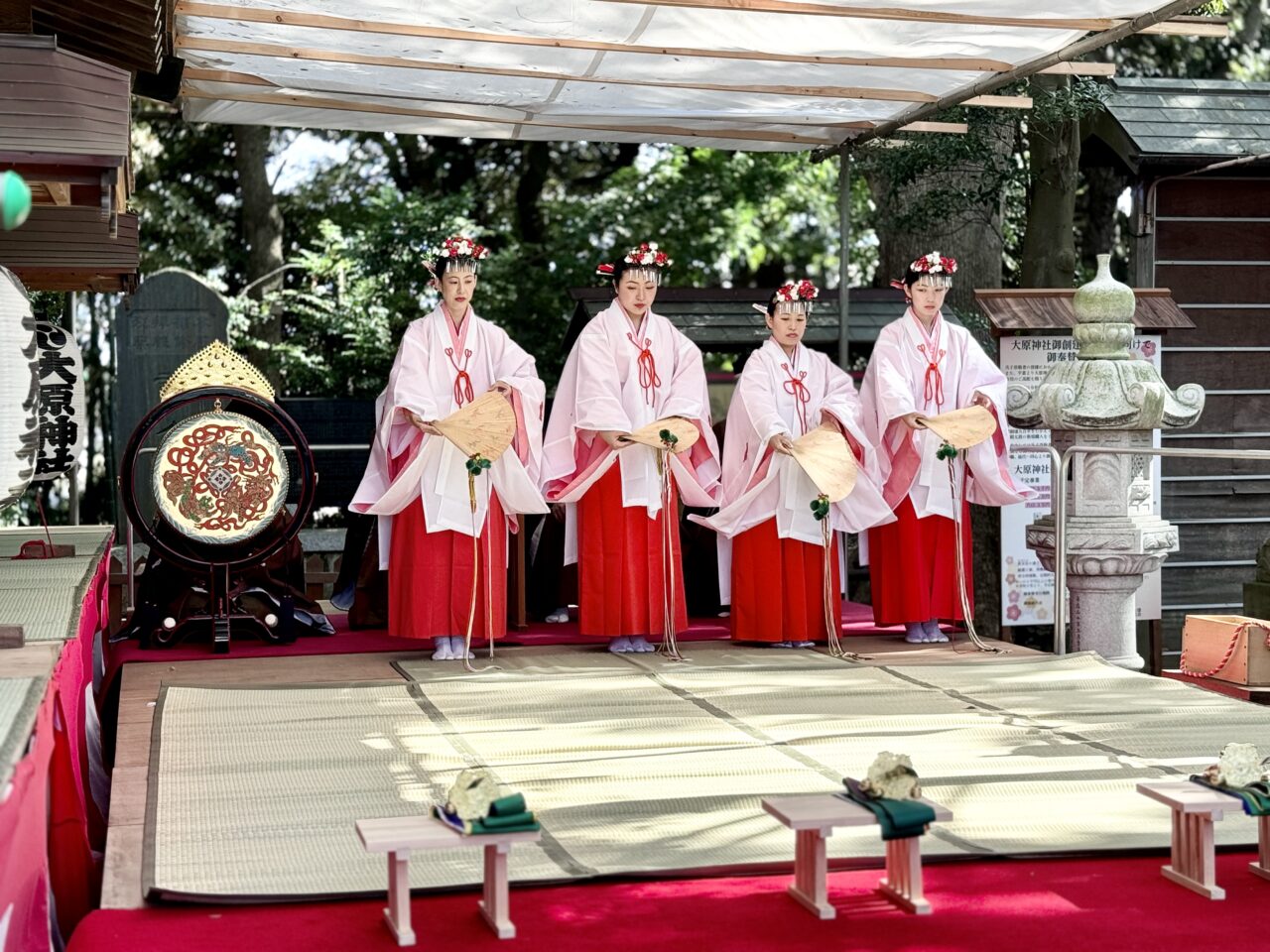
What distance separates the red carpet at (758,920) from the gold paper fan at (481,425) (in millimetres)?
3510

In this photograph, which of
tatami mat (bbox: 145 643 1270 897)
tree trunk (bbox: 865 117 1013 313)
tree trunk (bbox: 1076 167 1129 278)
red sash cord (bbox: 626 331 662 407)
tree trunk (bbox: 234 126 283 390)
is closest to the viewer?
tatami mat (bbox: 145 643 1270 897)

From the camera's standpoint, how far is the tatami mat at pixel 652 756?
4.02 m

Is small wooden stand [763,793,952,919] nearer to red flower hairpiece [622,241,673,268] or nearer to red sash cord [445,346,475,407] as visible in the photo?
red sash cord [445,346,475,407]

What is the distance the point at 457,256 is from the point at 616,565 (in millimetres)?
1624

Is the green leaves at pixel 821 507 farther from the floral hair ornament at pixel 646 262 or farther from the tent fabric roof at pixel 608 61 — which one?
the tent fabric roof at pixel 608 61

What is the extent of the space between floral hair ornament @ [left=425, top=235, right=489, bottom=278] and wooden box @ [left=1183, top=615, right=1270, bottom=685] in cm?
380

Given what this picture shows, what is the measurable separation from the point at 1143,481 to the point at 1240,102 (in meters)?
3.86

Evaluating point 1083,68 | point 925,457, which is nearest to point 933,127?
point 1083,68

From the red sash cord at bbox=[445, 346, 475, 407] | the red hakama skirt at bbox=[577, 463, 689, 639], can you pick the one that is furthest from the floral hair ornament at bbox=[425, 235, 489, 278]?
the red hakama skirt at bbox=[577, 463, 689, 639]

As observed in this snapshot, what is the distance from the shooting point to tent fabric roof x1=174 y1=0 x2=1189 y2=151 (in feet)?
20.8

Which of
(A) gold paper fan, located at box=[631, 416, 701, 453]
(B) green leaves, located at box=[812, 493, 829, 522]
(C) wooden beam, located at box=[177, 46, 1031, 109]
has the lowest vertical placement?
(B) green leaves, located at box=[812, 493, 829, 522]

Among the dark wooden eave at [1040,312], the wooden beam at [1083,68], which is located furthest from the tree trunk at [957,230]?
the wooden beam at [1083,68]

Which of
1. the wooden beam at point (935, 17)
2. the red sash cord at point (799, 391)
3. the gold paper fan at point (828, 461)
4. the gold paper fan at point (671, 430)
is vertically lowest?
the gold paper fan at point (828, 461)

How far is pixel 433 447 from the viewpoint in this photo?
717cm
